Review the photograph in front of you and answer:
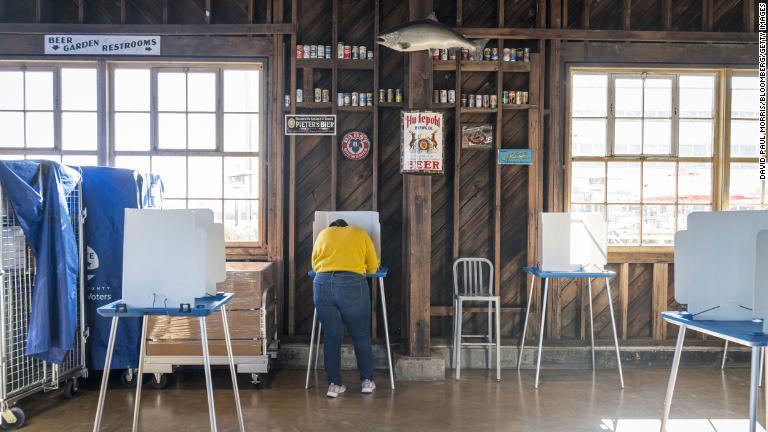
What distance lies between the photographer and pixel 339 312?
15.9 ft

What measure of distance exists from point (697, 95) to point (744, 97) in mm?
507

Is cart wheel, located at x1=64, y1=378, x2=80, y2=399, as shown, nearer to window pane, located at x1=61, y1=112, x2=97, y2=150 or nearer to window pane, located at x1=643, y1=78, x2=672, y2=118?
window pane, located at x1=61, y1=112, x2=97, y2=150

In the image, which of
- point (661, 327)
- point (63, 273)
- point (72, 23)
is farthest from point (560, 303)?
point (72, 23)

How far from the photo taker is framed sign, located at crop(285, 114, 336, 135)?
5.79m

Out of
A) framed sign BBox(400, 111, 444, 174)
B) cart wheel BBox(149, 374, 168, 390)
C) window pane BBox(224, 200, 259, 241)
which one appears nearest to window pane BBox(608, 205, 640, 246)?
framed sign BBox(400, 111, 444, 174)

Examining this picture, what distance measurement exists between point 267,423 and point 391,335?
2013mm

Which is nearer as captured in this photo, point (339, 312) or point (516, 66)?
point (339, 312)

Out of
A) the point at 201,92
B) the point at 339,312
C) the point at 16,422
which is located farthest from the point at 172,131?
the point at 16,422

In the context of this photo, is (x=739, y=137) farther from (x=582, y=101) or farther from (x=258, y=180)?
(x=258, y=180)

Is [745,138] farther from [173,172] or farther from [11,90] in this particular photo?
[11,90]

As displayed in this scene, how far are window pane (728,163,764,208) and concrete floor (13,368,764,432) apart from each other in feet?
6.14

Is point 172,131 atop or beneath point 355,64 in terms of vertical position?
beneath

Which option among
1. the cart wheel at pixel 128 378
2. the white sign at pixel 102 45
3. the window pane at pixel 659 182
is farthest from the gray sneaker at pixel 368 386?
the white sign at pixel 102 45

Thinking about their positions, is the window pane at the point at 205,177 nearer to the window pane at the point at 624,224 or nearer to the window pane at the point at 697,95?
the window pane at the point at 624,224
